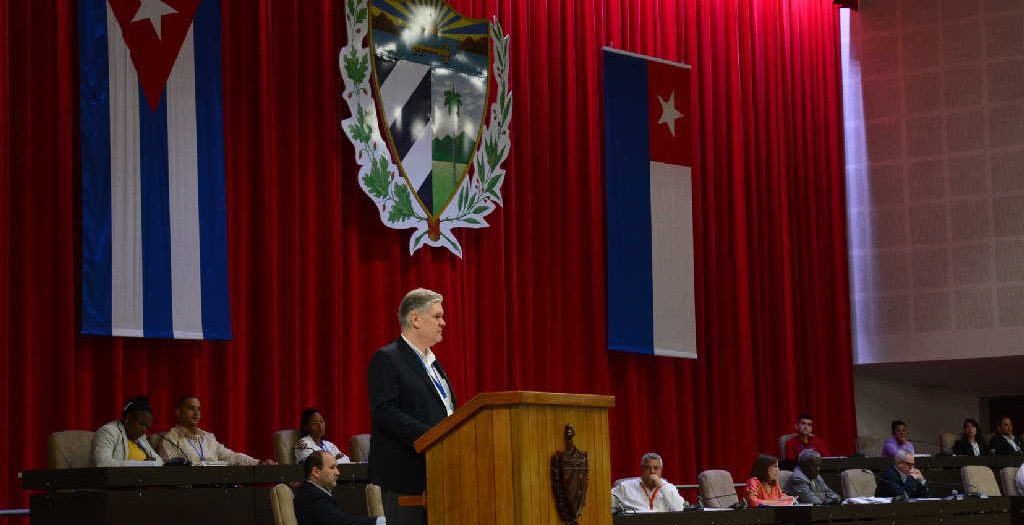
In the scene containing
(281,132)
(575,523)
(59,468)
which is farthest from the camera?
(281,132)

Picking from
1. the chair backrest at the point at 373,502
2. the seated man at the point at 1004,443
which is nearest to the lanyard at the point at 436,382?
the chair backrest at the point at 373,502

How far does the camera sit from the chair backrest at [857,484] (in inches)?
395

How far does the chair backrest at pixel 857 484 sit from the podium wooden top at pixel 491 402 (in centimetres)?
683

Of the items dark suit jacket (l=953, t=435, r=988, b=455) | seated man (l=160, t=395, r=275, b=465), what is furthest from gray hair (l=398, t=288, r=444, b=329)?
dark suit jacket (l=953, t=435, r=988, b=455)

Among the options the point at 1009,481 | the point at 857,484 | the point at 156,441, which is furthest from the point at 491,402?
the point at 1009,481

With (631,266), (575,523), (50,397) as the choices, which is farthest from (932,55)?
(575,523)

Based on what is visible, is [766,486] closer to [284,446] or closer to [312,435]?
[312,435]

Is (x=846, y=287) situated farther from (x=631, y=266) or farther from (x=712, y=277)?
(x=631, y=266)

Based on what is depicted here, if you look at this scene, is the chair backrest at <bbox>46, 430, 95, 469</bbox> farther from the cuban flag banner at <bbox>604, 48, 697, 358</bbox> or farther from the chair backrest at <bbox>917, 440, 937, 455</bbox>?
the chair backrest at <bbox>917, 440, 937, 455</bbox>

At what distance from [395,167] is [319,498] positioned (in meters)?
4.11

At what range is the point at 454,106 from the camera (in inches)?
425

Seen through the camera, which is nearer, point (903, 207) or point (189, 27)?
point (189, 27)

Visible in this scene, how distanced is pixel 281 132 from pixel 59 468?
353 centimetres

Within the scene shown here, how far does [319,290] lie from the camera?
10008mm
